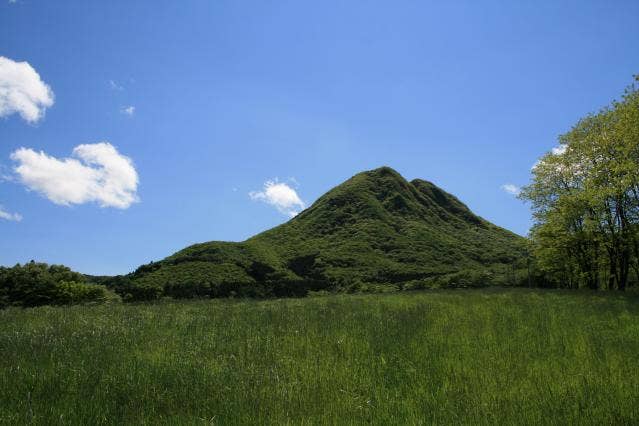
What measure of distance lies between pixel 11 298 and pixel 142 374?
6657 centimetres

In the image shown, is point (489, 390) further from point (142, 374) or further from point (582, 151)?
point (582, 151)

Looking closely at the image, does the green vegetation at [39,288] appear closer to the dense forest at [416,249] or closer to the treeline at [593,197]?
the dense forest at [416,249]

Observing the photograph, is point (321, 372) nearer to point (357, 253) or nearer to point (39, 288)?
point (39, 288)

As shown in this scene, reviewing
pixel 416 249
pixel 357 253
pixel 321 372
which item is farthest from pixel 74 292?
pixel 416 249

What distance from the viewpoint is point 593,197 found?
85.5 feet

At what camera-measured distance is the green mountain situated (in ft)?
293

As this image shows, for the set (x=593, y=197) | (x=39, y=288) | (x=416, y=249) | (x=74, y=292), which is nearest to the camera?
(x=593, y=197)

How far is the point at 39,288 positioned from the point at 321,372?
66845mm

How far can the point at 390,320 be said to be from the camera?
11.4m

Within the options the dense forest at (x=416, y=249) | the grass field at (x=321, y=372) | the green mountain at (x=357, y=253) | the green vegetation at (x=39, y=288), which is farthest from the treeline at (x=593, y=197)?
the green vegetation at (x=39, y=288)

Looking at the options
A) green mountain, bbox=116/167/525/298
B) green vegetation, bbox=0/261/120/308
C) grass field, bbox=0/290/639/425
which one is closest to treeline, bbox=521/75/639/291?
grass field, bbox=0/290/639/425

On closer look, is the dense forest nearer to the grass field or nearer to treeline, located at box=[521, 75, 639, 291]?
treeline, located at box=[521, 75, 639, 291]

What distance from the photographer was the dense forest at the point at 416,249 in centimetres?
2823

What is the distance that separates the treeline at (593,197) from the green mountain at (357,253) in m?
34.0
